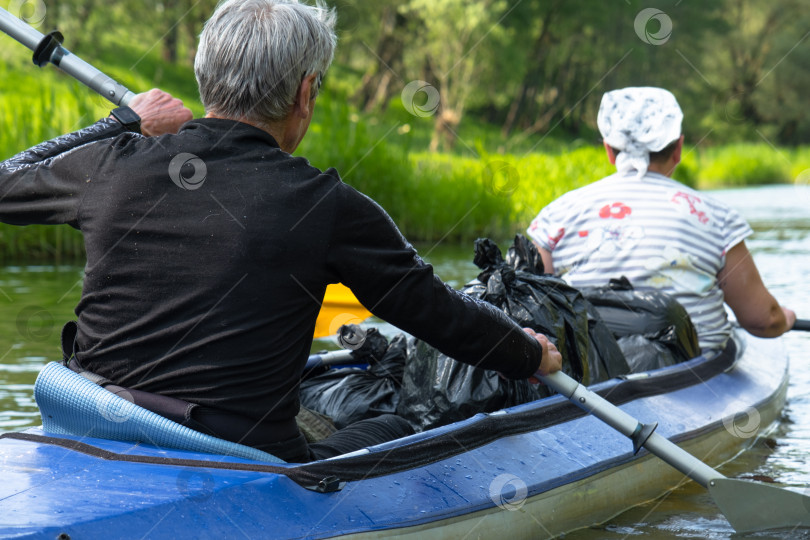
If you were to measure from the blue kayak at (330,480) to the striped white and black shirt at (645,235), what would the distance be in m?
0.59

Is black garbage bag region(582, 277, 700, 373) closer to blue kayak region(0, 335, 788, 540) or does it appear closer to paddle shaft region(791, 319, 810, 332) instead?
blue kayak region(0, 335, 788, 540)

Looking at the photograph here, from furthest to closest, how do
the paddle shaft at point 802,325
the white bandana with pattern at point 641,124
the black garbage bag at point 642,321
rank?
the paddle shaft at point 802,325 < the white bandana with pattern at point 641,124 < the black garbage bag at point 642,321

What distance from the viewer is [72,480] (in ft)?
6.82

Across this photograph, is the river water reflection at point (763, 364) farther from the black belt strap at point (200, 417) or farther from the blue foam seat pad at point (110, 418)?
the blue foam seat pad at point (110, 418)

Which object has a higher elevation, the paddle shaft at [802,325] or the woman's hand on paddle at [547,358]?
the woman's hand on paddle at [547,358]

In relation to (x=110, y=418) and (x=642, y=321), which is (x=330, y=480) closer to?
(x=110, y=418)

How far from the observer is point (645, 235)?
403 cm

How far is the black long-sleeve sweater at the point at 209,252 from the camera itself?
2.06 metres

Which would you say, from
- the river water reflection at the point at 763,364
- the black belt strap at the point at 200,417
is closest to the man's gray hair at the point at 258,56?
the black belt strap at the point at 200,417

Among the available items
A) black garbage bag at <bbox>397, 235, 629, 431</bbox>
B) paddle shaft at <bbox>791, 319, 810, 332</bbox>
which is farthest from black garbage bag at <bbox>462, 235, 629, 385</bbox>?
paddle shaft at <bbox>791, 319, 810, 332</bbox>

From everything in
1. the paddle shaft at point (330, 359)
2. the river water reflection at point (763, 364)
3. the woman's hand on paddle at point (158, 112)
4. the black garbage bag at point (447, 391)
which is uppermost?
the woman's hand on paddle at point (158, 112)

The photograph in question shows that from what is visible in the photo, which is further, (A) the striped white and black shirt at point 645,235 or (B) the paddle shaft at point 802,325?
(B) the paddle shaft at point 802,325

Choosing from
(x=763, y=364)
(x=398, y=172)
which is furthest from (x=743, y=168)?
(x=763, y=364)

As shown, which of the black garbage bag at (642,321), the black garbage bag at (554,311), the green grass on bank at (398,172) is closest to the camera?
the black garbage bag at (554,311)
